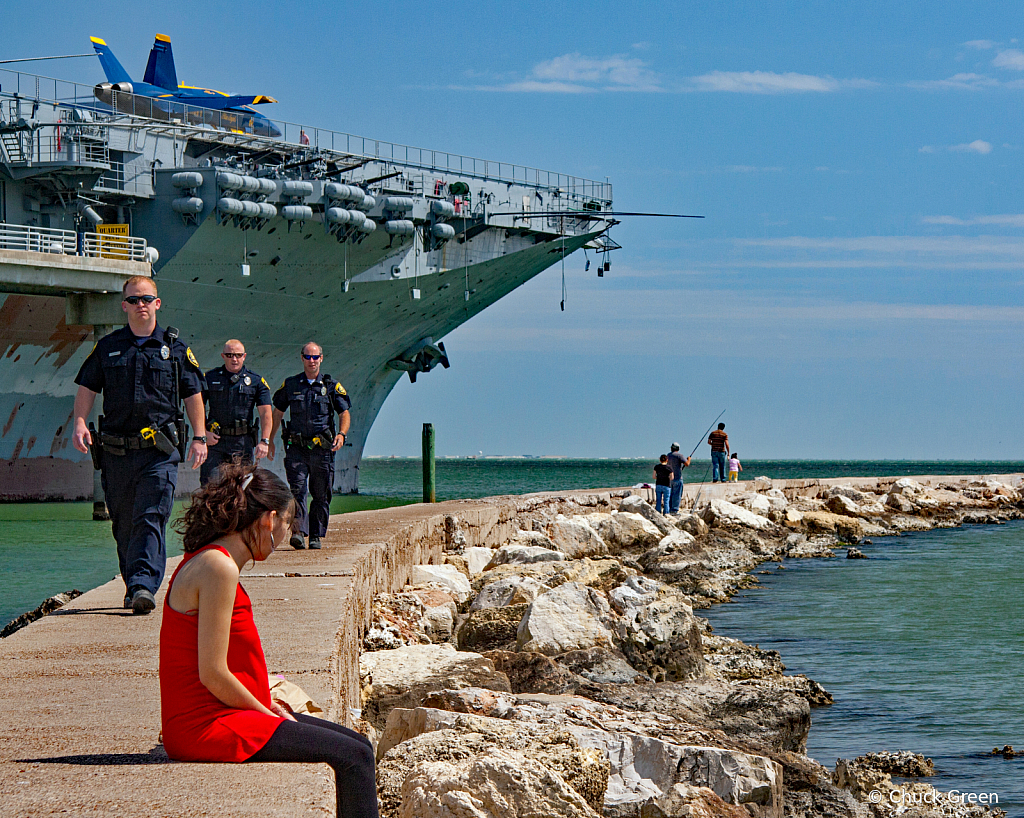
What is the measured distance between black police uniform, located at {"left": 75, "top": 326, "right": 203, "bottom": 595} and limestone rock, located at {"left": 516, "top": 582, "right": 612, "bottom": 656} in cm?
280

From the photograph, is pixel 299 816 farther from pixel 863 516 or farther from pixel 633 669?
pixel 863 516

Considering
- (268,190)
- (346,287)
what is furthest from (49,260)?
(346,287)

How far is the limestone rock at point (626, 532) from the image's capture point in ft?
52.5

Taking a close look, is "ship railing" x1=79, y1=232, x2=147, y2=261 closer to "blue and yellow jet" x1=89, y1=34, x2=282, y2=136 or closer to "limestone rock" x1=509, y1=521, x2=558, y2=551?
"blue and yellow jet" x1=89, y1=34, x2=282, y2=136

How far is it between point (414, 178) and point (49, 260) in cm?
1106

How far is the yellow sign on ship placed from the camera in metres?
23.0

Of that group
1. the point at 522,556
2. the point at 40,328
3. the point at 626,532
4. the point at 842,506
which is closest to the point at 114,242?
the point at 40,328

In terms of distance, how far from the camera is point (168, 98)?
1207 inches

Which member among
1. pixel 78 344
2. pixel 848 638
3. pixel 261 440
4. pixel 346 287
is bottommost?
pixel 848 638

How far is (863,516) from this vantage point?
25984 millimetres

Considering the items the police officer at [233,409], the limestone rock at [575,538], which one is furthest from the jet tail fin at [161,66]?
the police officer at [233,409]

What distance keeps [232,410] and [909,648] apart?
24.4 feet

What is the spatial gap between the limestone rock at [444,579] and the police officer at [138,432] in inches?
160

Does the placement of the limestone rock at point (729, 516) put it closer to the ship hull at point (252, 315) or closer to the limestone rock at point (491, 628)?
the ship hull at point (252, 315)
